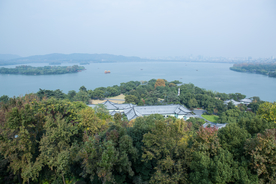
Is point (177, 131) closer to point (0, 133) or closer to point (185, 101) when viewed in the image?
point (0, 133)

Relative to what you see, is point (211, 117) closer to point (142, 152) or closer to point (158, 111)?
point (158, 111)

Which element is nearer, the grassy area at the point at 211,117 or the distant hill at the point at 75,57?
the grassy area at the point at 211,117

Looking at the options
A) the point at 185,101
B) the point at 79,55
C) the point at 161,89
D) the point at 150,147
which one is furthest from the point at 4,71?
the point at 79,55

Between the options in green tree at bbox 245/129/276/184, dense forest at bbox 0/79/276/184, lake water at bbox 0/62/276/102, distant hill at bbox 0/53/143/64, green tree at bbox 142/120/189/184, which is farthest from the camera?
distant hill at bbox 0/53/143/64

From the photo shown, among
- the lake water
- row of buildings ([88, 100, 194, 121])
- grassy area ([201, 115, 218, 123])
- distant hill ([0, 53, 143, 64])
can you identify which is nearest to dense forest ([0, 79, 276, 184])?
row of buildings ([88, 100, 194, 121])

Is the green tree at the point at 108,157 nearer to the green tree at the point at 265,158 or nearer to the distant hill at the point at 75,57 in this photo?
the green tree at the point at 265,158

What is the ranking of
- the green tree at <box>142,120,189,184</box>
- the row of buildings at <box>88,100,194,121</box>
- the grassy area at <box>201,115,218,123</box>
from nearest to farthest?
the green tree at <box>142,120,189,184</box> → the row of buildings at <box>88,100,194,121</box> → the grassy area at <box>201,115,218,123</box>

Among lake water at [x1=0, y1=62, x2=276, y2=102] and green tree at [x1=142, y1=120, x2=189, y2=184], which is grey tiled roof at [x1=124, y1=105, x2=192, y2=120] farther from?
green tree at [x1=142, y1=120, x2=189, y2=184]

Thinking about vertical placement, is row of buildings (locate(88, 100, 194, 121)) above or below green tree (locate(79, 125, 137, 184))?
below

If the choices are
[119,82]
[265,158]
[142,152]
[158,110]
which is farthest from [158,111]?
[119,82]

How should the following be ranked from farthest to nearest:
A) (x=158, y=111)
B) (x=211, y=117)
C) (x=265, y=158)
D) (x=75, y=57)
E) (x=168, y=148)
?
(x=75, y=57), (x=211, y=117), (x=158, y=111), (x=168, y=148), (x=265, y=158)

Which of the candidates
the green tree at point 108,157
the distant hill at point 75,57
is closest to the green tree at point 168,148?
the green tree at point 108,157

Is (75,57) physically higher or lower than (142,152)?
higher

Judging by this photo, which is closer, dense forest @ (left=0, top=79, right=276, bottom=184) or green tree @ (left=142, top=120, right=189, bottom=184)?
dense forest @ (left=0, top=79, right=276, bottom=184)
